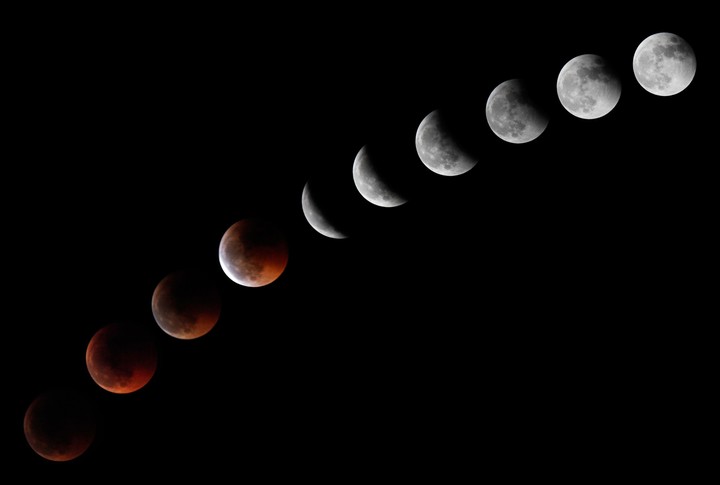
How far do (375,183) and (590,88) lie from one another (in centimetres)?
183

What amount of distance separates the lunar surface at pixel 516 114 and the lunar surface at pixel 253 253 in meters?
1.96

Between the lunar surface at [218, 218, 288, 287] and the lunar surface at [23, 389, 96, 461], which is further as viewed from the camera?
the lunar surface at [218, 218, 288, 287]

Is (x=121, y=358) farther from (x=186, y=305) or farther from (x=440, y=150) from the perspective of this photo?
(x=440, y=150)

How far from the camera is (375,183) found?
5.57m

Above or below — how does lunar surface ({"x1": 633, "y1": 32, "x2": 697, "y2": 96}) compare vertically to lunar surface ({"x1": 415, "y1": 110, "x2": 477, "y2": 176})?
below

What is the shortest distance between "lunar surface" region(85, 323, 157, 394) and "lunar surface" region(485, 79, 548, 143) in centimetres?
325

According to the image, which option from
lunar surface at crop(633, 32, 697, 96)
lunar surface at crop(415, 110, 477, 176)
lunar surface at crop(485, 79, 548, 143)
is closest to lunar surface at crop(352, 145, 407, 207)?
lunar surface at crop(415, 110, 477, 176)

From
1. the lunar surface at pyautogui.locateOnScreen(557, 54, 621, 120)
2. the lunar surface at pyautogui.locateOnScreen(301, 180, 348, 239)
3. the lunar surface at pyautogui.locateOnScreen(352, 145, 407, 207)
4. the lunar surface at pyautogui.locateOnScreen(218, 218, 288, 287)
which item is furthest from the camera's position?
the lunar surface at pyautogui.locateOnScreen(301, 180, 348, 239)

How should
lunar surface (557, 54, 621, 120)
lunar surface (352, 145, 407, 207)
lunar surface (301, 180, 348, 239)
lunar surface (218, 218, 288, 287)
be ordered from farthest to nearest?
lunar surface (301, 180, 348, 239)
lunar surface (352, 145, 407, 207)
lunar surface (218, 218, 288, 287)
lunar surface (557, 54, 621, 120)

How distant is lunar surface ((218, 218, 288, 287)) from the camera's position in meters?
5.21

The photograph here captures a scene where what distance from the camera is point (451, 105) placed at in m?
5.39

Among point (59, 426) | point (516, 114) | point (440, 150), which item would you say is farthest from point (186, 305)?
point (516, 114)

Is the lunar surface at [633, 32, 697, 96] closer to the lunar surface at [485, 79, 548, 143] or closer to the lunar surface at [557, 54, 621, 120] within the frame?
Result: the lunar surface at [557, 54, 621, 120]

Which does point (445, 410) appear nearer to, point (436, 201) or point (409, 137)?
point (436, 201)
